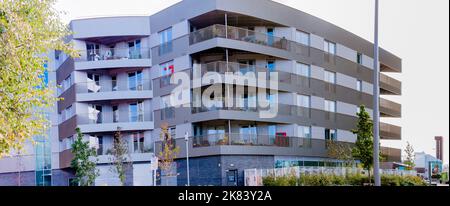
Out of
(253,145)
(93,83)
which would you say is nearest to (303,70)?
(253,145)

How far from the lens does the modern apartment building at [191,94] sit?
3863 millimetres

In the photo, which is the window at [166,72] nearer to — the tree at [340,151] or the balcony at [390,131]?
the tree at [340,151]

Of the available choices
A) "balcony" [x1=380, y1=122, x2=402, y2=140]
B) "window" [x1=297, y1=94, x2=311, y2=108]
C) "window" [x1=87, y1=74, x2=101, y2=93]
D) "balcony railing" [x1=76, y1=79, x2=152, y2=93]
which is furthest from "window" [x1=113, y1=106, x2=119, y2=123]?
"balcony" [x1=380, y1=122, x2=402, y2=140]

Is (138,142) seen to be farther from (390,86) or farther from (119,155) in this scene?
(390,86)

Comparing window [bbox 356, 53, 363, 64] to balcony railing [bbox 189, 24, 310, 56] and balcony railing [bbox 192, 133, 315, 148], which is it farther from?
balcony railing [bbox 192, 133, 315, 148]

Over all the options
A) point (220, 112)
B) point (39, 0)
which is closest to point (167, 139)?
point (220, 112)

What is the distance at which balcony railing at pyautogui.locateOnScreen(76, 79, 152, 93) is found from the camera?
4137 millimetres

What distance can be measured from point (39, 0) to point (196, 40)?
8.16 ft

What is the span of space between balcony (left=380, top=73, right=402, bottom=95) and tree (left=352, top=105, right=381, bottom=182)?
468 mm

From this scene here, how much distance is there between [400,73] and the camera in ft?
7.68

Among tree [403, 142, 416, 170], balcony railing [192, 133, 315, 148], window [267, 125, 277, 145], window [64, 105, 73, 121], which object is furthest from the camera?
balcony railing [192, 133, 315, 148]

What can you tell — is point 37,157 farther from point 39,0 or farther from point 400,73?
point 400,73

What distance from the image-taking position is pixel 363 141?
411 centimetres
